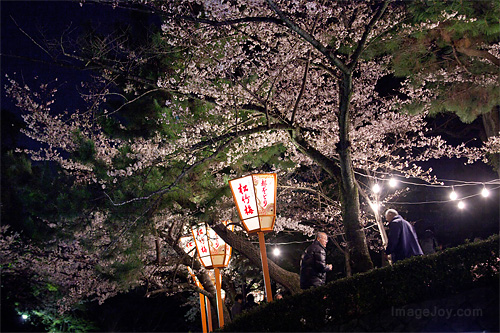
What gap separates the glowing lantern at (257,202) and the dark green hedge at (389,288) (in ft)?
6.19

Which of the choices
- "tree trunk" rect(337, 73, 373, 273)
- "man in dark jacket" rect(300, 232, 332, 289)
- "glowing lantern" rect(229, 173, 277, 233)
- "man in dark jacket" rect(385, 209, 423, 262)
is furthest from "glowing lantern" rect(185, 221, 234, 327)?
"man in dark jacket" rect(385, 209, 423, 262)

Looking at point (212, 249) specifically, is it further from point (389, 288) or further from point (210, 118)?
point (389, 288)

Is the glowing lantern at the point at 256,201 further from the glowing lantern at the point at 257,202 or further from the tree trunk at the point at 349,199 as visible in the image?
the tree trunk at the point at 349,199

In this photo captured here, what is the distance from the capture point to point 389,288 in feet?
15.9

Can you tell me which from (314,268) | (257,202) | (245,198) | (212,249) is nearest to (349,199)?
(314,268)

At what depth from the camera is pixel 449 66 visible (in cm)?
970

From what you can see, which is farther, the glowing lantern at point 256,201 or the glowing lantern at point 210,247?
the glowing lantern at point 210,247

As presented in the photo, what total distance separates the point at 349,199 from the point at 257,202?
1.88m

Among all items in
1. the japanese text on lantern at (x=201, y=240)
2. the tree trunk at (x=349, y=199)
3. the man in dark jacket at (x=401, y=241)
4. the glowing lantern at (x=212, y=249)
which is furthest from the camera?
the japanese text on lantern at (x=201, y=240)

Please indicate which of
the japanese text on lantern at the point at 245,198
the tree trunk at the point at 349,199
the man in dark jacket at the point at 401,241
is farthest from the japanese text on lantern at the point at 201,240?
the man in dark jacket at the point at 401,241

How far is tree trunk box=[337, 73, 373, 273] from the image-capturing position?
272 inches

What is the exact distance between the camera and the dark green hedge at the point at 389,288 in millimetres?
4703

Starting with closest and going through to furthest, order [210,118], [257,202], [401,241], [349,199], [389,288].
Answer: [389,288]
[401,241]
[257,202]
[349,199]
[210,118]

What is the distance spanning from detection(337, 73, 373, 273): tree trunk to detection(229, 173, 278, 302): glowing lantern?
1464 millimetres
